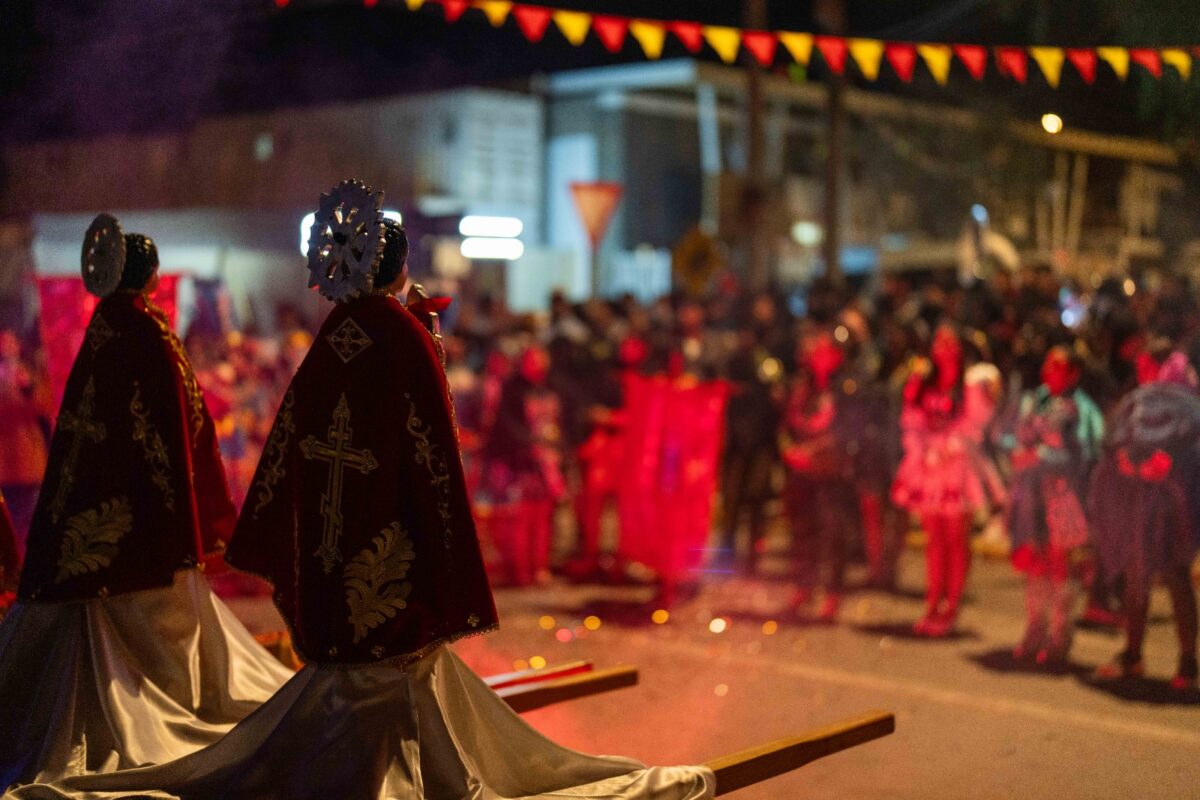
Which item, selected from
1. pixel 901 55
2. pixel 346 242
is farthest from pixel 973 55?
pixel 346 242

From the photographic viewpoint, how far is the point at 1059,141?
13023mm

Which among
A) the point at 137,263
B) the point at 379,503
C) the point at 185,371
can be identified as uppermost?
the point at 137,263

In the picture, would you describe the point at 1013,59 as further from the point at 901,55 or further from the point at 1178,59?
the point at 1178,59

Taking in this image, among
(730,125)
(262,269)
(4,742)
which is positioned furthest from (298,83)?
(4,742)

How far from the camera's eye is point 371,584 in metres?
4.69

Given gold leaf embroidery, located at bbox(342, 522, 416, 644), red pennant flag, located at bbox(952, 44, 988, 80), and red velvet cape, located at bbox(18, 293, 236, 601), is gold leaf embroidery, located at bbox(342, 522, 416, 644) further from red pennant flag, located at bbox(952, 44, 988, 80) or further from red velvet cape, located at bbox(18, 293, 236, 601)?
red pennant flag, located at bbox(952, 44, 988, 80)

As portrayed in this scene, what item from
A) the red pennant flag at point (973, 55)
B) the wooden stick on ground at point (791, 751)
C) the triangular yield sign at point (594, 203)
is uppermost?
the red pennant flag at point (973, 55)

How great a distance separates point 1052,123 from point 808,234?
17.1m

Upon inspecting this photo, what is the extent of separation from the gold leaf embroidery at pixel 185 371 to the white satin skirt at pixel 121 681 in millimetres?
655

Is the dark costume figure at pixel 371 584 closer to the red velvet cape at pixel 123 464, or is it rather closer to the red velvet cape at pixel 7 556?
the red velvet cape at pixel 123 464

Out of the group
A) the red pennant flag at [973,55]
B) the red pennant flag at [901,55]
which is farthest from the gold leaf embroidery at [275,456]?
the red pennant flag at [973,55]

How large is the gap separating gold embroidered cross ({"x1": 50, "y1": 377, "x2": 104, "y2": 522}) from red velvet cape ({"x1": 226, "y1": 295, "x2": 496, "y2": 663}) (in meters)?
1.26

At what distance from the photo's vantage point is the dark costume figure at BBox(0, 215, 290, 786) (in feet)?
17.5

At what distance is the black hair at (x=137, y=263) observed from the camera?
5.77m
